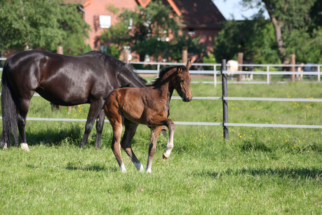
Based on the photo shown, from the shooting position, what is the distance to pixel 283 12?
30.1m

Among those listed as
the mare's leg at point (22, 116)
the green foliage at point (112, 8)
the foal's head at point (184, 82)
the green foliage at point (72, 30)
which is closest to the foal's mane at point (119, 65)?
the mare's leg at point (22, 116)

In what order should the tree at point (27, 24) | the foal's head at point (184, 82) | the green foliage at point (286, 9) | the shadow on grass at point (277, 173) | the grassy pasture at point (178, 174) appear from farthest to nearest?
1. the green foliage at point (286, 9)
2. the tree at point (27, 24)
3. the shadow on grass at point (277, 173)
4. the foal's head at point (184, 82)
5. the grassy pasture at point (178, 174)

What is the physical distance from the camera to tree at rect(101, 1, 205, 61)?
30078mm

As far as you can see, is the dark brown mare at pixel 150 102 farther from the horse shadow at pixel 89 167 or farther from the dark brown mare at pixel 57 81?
the dark brown mare at pixel 57 81

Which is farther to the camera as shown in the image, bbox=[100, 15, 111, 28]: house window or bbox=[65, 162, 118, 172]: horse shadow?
bbox=[100, 15, 111, 28]: house window

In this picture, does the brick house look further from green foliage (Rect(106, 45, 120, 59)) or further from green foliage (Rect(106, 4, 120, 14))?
green foliage (Rect(106, 45, 120, 59))

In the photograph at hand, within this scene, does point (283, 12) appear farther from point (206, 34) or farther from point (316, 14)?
point (206, 34)

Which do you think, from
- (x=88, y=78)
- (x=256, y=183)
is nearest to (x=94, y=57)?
(x=88, y=78)

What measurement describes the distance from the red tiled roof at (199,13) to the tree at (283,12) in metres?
9.36

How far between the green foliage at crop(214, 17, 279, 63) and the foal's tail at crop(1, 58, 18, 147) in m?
27.3

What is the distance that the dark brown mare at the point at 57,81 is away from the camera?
7066 mm

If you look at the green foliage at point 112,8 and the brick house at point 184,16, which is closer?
the green foliage at point 112,8

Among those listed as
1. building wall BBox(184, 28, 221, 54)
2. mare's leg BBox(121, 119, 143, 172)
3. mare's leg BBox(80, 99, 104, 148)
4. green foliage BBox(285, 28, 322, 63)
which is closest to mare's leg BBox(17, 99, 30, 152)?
mare's leg BBox(80, 99, 104, 148)

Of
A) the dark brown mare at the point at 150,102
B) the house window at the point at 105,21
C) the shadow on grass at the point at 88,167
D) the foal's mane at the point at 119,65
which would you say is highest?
the house window at the point at 105,21
